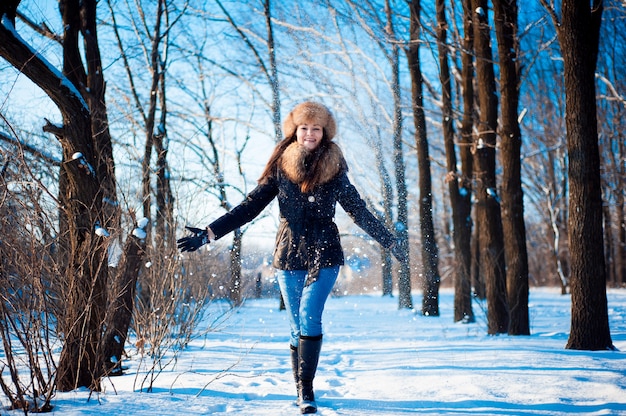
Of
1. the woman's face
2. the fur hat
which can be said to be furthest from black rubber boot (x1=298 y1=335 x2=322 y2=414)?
the fur hat

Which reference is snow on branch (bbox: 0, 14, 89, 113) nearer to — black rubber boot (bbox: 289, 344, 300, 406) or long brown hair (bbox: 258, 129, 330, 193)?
long brown hair (bbox: 258, 129, 330, 193)

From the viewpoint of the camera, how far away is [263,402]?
280 centimetres

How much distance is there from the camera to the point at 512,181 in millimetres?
5980

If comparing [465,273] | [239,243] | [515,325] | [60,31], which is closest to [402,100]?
[465,273]

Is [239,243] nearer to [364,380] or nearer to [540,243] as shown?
[364,380]

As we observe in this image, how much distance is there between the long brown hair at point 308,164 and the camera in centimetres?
272

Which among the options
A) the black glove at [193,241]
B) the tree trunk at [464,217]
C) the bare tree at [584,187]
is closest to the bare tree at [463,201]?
the tree trunk at [464,217]

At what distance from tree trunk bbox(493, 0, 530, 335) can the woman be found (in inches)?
146

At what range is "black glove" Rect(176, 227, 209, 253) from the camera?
2658mm

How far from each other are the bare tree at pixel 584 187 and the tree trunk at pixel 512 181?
1316mm

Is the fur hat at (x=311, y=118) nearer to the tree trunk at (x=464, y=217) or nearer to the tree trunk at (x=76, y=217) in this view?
the tree trunk at (x=76, y=217)

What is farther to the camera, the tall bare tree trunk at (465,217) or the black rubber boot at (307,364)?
the tall bare tree trunk at (465,217)

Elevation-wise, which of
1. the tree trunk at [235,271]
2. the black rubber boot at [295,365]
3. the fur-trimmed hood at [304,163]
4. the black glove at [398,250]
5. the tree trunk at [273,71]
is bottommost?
the black rubber boot at [295,365]

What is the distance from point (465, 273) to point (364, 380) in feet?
18.0
